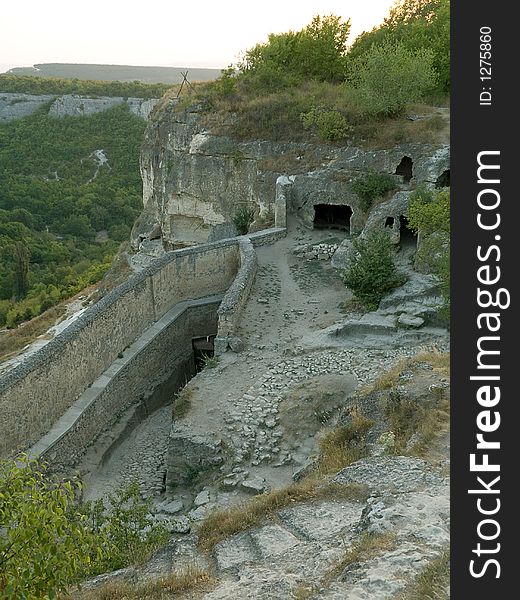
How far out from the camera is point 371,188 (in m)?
18.2

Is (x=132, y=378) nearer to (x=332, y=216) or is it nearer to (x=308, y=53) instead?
(x=332, y=216)

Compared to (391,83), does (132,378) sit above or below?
below

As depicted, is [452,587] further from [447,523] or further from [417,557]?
[447,523]

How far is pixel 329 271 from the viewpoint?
16.5m

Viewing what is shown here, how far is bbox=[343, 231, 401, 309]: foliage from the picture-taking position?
13.9 meters

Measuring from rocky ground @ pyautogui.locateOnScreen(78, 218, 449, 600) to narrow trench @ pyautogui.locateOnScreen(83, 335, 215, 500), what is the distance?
34 mm

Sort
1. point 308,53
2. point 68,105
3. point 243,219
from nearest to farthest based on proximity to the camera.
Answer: point 243,219
point 308,53
point 68,105

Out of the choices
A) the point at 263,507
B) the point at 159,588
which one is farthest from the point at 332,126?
the point at 159,588

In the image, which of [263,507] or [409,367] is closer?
[263,507]

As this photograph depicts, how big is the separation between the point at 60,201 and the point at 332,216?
33.2 m

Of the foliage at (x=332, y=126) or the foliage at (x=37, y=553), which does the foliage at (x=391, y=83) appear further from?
Result: the foliage at (x=37, y=553)

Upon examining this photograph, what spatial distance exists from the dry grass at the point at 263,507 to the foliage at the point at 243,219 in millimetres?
13991

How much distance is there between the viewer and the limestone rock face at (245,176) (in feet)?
60.6

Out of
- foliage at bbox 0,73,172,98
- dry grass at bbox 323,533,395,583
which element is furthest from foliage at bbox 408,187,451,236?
foliage at bbox 0,73,172,98
